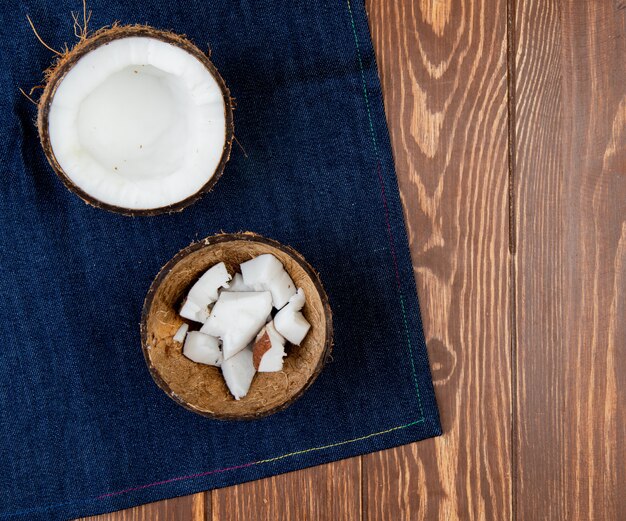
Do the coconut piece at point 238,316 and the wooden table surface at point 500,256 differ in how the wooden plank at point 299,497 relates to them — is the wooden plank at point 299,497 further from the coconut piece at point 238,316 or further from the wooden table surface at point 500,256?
the coconut piece at point 238,316

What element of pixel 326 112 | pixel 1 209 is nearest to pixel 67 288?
pixel 1 209

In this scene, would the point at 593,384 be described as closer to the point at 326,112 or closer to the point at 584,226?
the point at 584,226

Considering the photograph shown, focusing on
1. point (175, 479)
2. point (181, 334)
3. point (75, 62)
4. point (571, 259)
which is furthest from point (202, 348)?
point (571, 259)

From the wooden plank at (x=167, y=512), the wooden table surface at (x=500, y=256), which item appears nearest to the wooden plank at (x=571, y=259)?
the wooden table surface at (x=500, y=256)

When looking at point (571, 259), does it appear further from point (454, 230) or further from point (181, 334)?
point (181, 334)

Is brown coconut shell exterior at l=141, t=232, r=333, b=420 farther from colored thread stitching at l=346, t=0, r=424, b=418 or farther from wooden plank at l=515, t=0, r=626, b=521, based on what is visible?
wooden plank at l=515, t=0, r=626, b=521

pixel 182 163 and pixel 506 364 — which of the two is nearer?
pixel 182 163

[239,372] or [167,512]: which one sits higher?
[239,372]
